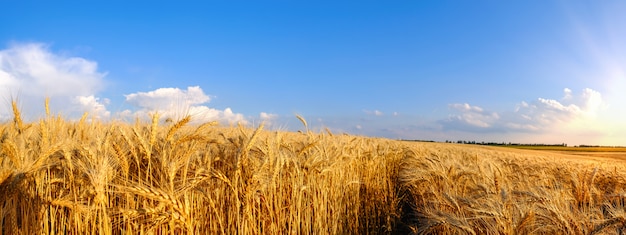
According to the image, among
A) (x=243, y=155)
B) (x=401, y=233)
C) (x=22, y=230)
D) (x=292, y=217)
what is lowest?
(x=401, y=233)

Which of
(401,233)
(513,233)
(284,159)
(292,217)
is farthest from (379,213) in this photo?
(513,233)

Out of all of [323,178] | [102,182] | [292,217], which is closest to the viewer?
[102,182]

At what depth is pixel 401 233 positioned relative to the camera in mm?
5277

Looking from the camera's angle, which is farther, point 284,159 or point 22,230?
point 284,159

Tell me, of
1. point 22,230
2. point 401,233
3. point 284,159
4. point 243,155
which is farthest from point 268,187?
point 401,233

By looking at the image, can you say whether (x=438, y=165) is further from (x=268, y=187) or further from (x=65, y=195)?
(x=65, y=195)

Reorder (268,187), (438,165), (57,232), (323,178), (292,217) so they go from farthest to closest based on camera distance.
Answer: (438,165) → (323,178) → (292,217) → (268,187) → (57,232)

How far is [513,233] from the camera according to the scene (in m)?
2.03

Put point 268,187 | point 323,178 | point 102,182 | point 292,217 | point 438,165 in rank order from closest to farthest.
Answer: point 102,182
point 268,187
point 292,217
point 323,178
point 438,165

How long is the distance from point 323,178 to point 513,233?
204 cm

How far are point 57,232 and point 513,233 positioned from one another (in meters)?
2.49

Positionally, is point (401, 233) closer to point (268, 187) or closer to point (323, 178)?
point (323, 178)

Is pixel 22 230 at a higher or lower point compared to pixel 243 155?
lower

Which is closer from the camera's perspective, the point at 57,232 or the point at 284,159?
the point at 57,232
